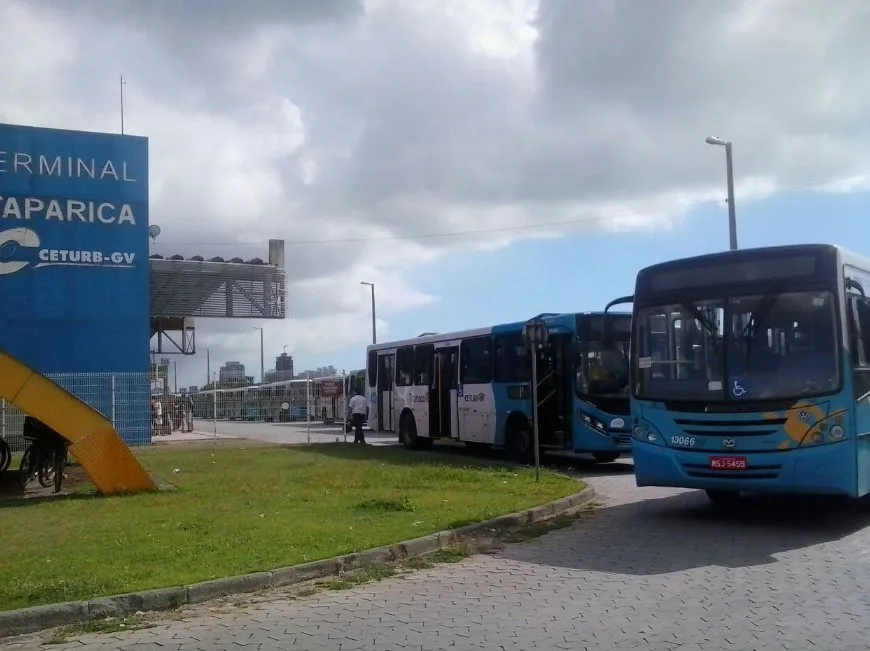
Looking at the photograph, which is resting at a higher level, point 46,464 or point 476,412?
point 476,412

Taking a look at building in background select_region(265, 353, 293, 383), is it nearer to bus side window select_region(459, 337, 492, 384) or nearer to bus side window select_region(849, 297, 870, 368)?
bus side window select_region(459, 337, 492, 384)

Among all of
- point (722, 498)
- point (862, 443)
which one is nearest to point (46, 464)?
point (722, 498)

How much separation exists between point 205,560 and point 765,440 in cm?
651

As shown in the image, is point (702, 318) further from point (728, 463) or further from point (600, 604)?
point (600, 604)

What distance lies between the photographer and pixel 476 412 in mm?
21000

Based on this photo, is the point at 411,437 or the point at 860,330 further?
the point at 411,437

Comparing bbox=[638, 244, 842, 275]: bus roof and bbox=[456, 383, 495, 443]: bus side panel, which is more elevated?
bbox=[638, 244, 842, 275]: bus roof

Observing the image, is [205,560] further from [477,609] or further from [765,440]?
[765,440]

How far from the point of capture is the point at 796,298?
10352 millimetres

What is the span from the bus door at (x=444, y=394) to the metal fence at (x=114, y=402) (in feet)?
30.5

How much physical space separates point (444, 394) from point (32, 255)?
13501mm

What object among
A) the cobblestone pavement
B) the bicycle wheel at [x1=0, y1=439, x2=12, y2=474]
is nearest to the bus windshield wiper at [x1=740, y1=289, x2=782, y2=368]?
the cobblestone pavement

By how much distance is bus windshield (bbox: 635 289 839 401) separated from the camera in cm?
1014

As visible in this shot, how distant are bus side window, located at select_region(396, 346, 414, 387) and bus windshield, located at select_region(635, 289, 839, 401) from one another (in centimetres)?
1341
